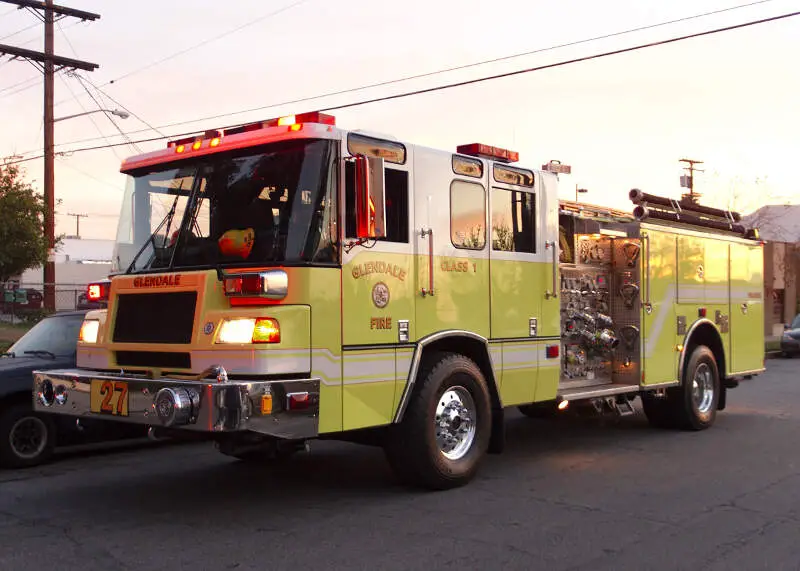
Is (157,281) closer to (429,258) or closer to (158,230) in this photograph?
(158,230)

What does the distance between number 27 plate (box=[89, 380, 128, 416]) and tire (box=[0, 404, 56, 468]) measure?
6.91 feet

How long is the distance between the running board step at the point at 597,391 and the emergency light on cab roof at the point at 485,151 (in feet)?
7.94

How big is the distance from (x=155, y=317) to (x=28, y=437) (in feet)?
9.00

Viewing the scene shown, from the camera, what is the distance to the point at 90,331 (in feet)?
23.5

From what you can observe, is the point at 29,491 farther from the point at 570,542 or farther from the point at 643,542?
the point at 643,542

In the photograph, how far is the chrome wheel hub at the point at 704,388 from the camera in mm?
10898

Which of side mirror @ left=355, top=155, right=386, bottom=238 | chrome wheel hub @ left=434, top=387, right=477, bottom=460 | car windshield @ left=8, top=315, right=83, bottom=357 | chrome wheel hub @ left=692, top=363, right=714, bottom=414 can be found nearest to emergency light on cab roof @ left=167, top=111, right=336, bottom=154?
side mirror @ left=355, top=155, right=386, bottom=238

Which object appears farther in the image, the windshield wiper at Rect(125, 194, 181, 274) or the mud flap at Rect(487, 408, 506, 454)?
the mud flap at Rect(487, 408, 506, 454)

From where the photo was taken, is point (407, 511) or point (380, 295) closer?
point (407, 511)

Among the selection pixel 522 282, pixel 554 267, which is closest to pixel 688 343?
pixel 554 267

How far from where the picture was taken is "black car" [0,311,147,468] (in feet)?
26.5

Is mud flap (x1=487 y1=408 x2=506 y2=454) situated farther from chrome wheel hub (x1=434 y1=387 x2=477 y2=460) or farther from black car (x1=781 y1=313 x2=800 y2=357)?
black car (x1=781 y1=313 x2=800 y2=357)

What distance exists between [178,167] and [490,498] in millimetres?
3726

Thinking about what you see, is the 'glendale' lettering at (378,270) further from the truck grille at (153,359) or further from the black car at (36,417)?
the black car at (36,417)
